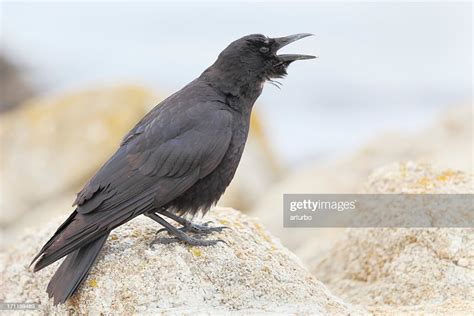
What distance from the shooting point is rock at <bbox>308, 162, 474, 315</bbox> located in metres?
6.23

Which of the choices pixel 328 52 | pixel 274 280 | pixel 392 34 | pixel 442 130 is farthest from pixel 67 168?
pixel 392 34

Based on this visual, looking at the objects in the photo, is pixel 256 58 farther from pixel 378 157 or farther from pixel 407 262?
pixel 378 157

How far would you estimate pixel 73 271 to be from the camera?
228 inches

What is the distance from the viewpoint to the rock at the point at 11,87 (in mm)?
23903

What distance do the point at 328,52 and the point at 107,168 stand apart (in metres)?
24.9

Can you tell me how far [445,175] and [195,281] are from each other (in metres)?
2.73

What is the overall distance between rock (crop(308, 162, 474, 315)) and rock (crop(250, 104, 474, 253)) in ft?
10.5

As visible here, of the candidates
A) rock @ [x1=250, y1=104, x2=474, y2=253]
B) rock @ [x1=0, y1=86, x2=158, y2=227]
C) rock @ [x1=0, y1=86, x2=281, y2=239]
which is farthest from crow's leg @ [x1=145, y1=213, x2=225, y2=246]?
rock @ [x1=0, y1=86, x2=158, y2=227]

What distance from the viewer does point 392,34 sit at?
31922 millimetres

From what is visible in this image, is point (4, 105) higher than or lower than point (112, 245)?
higher

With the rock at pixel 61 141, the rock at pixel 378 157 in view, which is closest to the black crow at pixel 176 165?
the rock at pixel 378 157

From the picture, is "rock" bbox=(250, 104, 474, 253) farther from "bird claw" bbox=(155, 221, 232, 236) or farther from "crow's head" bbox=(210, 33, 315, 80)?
"bird claw" bbox=(155, 221, 232, 236)

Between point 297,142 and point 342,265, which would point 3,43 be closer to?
point 297,142

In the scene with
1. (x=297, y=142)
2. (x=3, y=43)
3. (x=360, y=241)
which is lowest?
(x=360, y=241)
